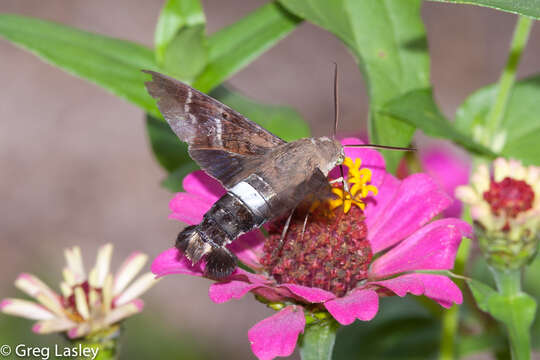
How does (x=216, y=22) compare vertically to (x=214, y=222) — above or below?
below

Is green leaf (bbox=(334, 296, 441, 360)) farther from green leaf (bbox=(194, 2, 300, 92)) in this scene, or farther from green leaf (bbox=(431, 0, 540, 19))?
green leaf (bbox=(431, 0, 540, 19))

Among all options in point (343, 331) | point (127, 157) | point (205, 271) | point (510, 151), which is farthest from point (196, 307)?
point (205, 271)

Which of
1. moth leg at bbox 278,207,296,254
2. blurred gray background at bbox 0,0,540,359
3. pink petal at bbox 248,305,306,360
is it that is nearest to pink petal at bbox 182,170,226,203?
moth leg at bbox 278,207,296,254

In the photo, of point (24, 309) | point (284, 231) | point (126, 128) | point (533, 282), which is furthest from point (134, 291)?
point (126, 128)

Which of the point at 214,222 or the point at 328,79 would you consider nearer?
the point at 214,222

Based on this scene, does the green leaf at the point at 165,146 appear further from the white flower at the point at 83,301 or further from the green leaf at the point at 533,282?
the green leaf at the point at 533,282

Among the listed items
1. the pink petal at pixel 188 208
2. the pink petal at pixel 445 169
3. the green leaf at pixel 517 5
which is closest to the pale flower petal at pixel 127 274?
the pink petal at pixel 188 208

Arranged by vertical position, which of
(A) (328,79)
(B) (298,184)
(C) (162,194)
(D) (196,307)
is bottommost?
(D) (196,307)

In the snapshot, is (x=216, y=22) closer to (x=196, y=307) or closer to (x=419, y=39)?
(x=196, y=307)
